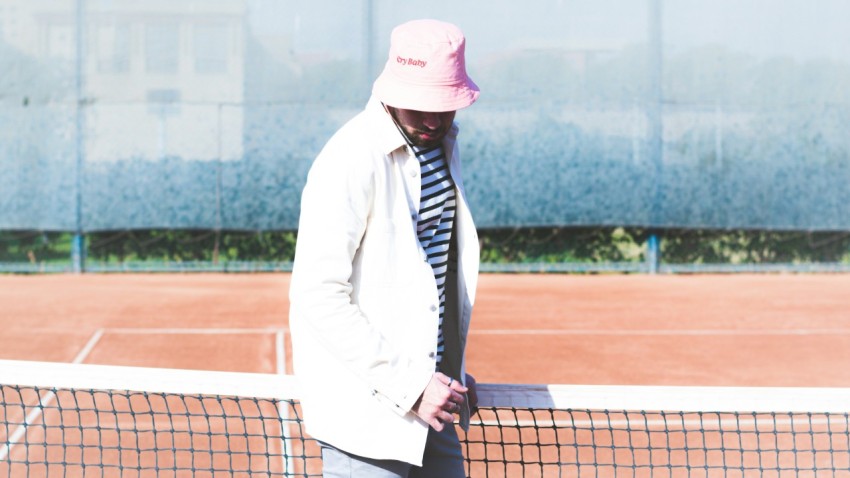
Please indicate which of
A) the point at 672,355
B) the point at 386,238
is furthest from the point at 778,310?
the point at 386,238

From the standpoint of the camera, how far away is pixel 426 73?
1.75 metres

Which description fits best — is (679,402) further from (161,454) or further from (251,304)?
(251,304)

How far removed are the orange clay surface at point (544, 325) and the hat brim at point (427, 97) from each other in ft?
14.4

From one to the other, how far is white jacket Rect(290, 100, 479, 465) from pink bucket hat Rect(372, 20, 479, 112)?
0.20ft

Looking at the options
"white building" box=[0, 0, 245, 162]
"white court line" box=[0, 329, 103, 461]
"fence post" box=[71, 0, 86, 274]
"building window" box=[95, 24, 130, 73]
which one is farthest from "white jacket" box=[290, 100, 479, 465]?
"fence post" box=[71, 0, 86, 274]

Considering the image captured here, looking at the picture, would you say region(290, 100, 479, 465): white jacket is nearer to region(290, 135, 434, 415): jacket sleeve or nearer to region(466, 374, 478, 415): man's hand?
region(290, 135, 434, 415): jacket sleeve

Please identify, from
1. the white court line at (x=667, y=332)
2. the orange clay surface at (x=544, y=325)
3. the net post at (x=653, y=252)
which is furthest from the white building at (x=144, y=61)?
the white court line at (x=667, y=332)

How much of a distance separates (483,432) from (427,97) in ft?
3.17

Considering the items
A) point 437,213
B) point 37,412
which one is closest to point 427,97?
point 437,213

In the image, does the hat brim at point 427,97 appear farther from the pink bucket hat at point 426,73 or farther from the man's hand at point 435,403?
the man's hand at point 435,403

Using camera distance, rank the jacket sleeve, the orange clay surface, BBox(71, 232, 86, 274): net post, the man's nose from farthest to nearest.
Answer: BBox(71, 232, 86, 274): net post
the orange clay surface
the man's nose
the jacket sleeve

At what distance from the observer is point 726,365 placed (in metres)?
6.70

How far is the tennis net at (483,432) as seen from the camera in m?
2.31

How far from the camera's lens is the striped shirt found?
187cm
